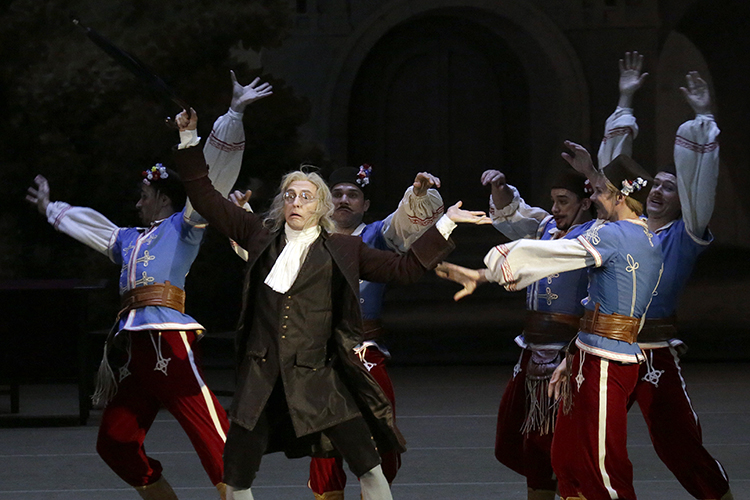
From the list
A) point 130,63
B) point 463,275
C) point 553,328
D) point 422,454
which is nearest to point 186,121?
point 130,63

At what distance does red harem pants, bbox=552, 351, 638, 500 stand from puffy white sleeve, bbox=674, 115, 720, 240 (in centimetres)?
78

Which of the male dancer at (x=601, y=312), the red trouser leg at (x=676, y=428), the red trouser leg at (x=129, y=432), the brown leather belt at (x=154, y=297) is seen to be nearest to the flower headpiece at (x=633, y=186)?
the male dancer at (x=601, y=312)

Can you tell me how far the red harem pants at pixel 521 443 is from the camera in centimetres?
376

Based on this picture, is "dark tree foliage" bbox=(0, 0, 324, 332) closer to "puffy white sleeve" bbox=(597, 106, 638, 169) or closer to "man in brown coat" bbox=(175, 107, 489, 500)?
"puffy white sleeve" bbox=(597, 106, 638, 169)

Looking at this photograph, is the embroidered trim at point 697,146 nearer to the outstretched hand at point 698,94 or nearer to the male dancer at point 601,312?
the outstretched hand at point 698,94

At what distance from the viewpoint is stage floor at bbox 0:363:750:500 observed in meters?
4.38

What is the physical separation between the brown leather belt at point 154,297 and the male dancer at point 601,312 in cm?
110

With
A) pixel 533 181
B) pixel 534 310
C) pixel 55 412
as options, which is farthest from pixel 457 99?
pixel 534 310

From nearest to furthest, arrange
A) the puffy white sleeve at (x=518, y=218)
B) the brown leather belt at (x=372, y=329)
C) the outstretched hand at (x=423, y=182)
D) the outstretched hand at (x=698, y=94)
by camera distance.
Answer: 1. the outstretched hand at (x=423, y=182)
2. the outstretched hand at (x=698, y=94)
3. the brown leather belt at (x=372, y=329)
4. the puffy white sleeve at (x=518, y=218)

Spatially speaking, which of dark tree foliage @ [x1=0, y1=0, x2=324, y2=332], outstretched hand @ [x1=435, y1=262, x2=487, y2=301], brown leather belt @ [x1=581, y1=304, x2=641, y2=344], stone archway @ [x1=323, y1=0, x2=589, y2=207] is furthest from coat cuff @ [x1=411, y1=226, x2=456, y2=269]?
stone archway @ [x1=323, y1=0, x2=589, y2=207]

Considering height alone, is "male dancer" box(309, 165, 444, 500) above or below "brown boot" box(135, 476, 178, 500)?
above

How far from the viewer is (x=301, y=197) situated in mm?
3125

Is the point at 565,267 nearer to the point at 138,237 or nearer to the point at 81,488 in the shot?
the point at 138,237

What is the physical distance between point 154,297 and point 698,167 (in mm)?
2013
